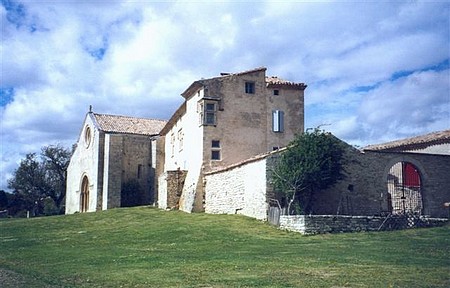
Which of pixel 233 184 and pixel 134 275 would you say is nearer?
pixel 134 275

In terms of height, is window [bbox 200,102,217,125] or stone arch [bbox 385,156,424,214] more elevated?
window [bbox 200,102,217,125]

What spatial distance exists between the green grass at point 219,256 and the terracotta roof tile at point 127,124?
19298 mm

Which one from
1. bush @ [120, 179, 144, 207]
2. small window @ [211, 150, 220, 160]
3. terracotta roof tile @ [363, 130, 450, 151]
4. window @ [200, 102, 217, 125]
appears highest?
window @ [200, 102, 217, 125]

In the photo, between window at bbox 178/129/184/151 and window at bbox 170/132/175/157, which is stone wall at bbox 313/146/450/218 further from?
window at bbox 170/132/175/157

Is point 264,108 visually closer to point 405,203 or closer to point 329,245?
point 405,203

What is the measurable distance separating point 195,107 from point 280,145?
6.49 metres

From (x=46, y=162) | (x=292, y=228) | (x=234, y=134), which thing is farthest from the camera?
(x=46, y=162)

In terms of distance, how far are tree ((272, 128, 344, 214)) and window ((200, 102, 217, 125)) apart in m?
8.87

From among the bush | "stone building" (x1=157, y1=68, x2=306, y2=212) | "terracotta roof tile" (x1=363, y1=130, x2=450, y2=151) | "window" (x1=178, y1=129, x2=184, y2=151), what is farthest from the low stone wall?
the bush

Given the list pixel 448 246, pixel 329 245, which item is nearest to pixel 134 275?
pixel 329 245

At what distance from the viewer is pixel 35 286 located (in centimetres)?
1207

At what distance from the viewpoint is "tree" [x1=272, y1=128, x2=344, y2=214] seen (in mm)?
26594

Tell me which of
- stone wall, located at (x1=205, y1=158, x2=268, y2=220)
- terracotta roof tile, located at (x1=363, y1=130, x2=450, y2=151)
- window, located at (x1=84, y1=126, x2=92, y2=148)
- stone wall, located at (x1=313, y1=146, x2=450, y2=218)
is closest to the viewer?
stone wall, located at (x1=205, y1=158, x2=268, y2=220)

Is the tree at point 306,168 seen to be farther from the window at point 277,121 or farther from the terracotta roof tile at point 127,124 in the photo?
the terracotta roof tile at point 127,124
